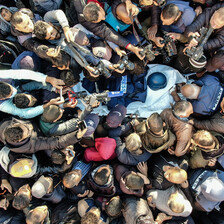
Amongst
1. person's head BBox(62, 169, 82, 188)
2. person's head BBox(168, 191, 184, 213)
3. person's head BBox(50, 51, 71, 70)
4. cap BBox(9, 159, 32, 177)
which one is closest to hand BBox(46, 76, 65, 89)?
person's head BBox(50, 51, 71, 70)

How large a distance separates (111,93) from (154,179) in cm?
141

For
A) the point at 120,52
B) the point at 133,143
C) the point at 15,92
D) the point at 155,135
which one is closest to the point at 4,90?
the point at 15,92

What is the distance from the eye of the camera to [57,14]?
281 centimetres

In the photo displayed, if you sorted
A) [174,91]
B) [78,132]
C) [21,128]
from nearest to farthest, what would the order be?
1. [21,128]
2. [78,132]
3. [174,91]

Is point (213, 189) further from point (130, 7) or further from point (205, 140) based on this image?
A: point (130, 7)

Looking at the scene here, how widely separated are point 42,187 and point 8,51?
206cm

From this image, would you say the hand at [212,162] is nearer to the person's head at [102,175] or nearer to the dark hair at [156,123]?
the dark hair at [156,123]

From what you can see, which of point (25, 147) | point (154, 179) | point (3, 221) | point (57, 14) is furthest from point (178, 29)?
point (3, 221)

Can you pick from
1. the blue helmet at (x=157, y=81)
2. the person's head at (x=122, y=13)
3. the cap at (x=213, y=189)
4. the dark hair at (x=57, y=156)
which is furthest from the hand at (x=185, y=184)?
the person's head at (x=122, y=13)

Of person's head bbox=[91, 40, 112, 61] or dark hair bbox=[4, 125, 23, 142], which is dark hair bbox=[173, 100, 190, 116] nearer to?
person's head bbox=[91, 40, 112, 61]

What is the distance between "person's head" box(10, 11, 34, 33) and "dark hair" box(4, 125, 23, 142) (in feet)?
4.16

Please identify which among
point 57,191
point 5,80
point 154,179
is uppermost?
point 5,80

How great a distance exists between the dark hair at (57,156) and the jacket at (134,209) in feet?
3.43

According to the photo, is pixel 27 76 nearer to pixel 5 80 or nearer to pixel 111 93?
pixel 5 80
